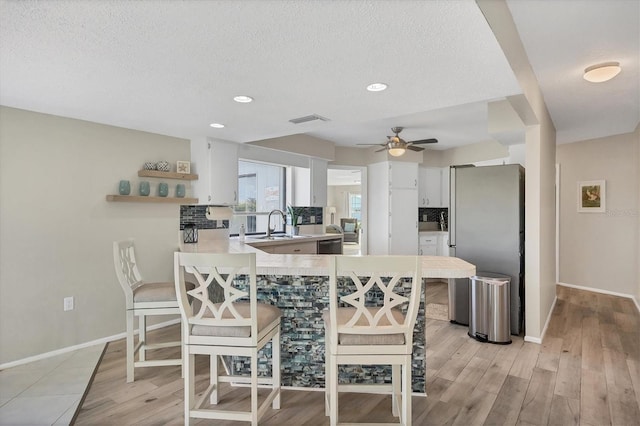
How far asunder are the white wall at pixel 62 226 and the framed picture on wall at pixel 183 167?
0.89 feet

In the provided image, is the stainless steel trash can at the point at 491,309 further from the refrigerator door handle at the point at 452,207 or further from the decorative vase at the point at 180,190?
the decorative vase at the point at 180,190

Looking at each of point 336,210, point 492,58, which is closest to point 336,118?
point 492,58

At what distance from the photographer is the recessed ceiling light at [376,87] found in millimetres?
2354

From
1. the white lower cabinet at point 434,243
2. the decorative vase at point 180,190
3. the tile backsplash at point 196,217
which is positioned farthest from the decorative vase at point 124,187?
the white lower cabinet at point 434,243

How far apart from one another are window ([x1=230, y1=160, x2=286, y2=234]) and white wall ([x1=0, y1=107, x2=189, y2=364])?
1.33m

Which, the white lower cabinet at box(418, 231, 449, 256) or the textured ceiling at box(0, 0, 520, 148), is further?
the white lower cabinet at box(418, 231, 449, 256)

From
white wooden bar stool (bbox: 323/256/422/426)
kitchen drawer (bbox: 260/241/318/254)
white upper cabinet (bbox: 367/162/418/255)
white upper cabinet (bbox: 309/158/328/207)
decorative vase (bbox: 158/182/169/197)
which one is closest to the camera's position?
white wooden bar stool (bbox: 323/256/422/426)

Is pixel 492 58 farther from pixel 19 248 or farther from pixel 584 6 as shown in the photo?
pixel 19 248

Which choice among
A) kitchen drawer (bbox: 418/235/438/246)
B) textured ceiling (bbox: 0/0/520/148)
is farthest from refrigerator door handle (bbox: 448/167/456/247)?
kitchen drawer (bbox: 418/235/438/246)

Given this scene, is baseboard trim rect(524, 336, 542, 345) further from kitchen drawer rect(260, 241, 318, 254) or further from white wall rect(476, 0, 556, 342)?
kitchen drawer rect(260, 241, 318, 254)

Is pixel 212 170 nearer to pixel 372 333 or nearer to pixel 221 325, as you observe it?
pixel 221 325

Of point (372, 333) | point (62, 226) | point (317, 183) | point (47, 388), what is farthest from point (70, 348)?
point (317, 183)

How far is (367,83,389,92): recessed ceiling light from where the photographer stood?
2354 millimetres

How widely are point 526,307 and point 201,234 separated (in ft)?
12.1
